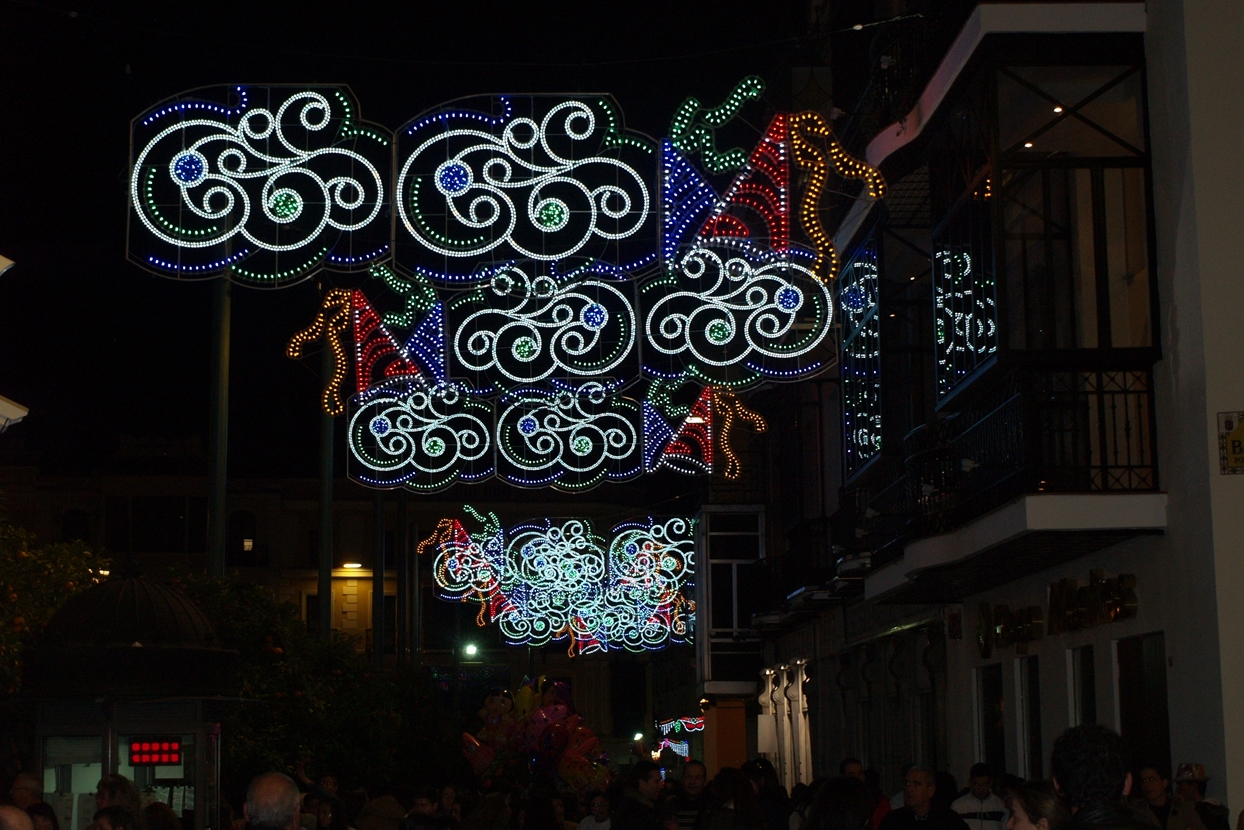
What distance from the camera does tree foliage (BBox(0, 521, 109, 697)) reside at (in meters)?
15.2

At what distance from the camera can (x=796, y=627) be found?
3759 cm

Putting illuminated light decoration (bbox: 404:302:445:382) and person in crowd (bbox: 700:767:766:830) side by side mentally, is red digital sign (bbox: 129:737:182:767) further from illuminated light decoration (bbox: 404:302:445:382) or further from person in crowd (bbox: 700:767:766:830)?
person in crowd (bbox: 700:767:766:830)

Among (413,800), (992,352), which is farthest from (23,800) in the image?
(992,352)

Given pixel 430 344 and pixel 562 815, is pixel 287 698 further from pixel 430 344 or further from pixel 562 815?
pixel 430 344

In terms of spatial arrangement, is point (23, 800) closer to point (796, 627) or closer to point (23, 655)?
point (23, 655)

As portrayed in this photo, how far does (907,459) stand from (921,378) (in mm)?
4275

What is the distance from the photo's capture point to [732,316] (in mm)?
16500

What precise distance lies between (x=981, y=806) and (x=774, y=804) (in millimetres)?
1920

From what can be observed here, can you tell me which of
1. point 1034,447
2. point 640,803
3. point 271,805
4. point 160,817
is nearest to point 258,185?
point 160,817

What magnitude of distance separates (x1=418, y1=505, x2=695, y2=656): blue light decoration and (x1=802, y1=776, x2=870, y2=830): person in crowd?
2278 centimetres

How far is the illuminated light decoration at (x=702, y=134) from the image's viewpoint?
634 inches

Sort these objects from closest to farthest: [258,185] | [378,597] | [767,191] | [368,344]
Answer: [258,185] < [767,191] < [368,344] < [378,597]

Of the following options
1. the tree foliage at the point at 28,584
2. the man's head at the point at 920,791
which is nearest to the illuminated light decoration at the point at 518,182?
the tree foliage at the point at 28,584

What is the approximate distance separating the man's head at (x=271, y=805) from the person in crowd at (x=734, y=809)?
4.41m
